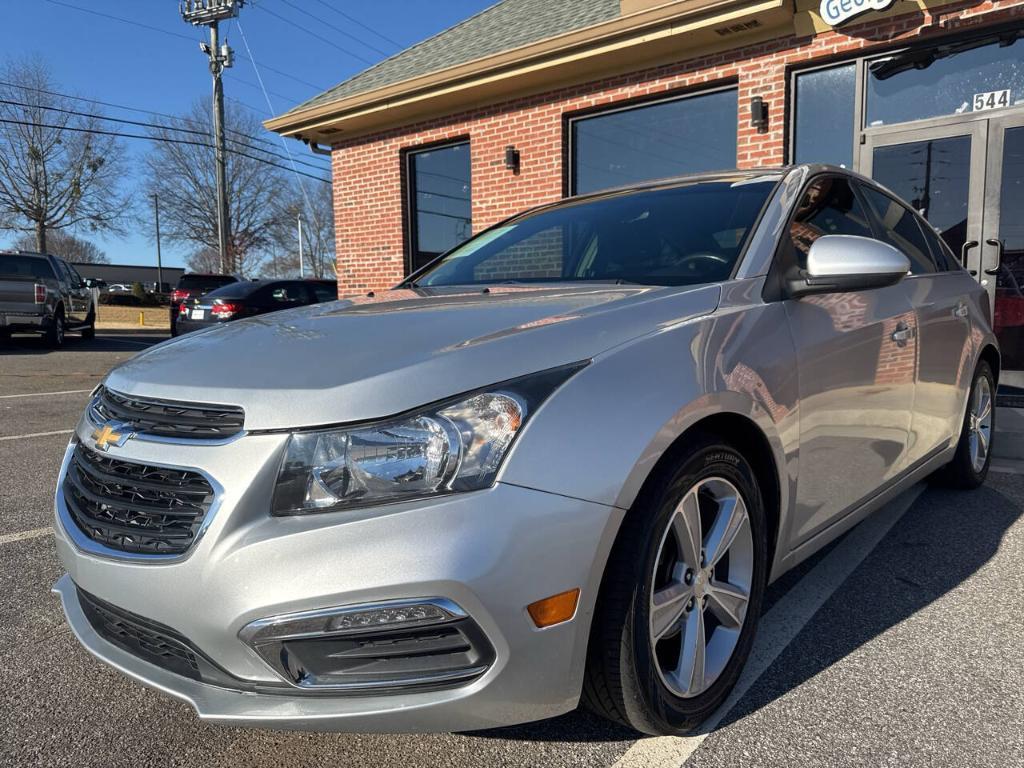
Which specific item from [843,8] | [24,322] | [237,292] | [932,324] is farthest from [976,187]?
[24,322]

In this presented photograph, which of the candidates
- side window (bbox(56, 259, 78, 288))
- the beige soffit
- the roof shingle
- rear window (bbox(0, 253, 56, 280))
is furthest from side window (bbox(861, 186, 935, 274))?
side window (bbox(56, 259, 78, 288))

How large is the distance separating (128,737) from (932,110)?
7.53 metres

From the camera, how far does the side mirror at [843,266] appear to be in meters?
2.33

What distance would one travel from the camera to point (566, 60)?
26.7 feet

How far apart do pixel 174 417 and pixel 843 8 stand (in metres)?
6.89

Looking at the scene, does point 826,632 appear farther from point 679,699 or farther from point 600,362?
point 600,362

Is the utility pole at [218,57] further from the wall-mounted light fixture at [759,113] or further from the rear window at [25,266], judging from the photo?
the wall-mounted light fixture at [759,113]

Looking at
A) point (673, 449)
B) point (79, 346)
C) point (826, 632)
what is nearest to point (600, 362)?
point (673, 449)

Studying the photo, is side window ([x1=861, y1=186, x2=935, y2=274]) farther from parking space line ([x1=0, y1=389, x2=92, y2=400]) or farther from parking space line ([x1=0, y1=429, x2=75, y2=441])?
parking space line ([x1=0, y1=389, x2=92, y2=400])

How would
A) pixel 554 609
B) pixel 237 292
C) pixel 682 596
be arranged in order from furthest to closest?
1. pixel 237 292
2. pixel 682 596
3. pixel 554 609

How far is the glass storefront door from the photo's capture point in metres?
6.60

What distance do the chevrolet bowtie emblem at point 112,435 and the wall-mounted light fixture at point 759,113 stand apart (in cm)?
685

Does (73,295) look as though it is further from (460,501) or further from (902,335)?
(460,501)

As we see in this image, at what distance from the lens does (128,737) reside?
6.58 feet
